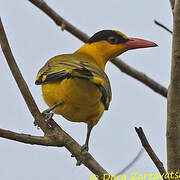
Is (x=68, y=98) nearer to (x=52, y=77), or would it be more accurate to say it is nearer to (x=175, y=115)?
(x=52, y=77)

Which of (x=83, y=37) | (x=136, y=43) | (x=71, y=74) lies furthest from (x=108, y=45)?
(x=71, y=74)

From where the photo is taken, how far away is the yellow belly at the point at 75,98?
10.5ft

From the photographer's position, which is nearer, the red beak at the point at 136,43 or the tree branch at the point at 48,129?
the tree branch at the point at 48,129

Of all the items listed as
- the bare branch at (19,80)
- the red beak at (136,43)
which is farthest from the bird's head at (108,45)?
the bare branch at (19,80)

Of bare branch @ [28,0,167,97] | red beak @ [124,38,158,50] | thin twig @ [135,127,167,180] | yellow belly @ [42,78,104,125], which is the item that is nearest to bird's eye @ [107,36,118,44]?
red beak @ [124,38,158,50]

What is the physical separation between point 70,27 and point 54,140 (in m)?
1.59

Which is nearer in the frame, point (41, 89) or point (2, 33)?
point (2, 33)

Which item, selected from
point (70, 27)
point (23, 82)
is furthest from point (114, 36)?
point (23, 82)

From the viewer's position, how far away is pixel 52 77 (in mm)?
3285

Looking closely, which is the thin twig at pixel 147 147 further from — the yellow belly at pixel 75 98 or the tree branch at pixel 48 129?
the yellow belly at pixel 75 98

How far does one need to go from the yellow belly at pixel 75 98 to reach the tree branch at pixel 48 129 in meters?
0.60

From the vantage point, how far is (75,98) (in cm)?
329

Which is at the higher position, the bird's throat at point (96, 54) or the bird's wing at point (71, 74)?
the bird's wing at point (71, 74)

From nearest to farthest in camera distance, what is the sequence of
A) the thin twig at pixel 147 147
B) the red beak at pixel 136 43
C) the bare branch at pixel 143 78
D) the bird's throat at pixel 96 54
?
1. the thin twig at pixel 147 147
2. the bare branch at pixel 143 78
3. the red beak at pixel 136 43
4. the bird's throat at pixel 96 54
